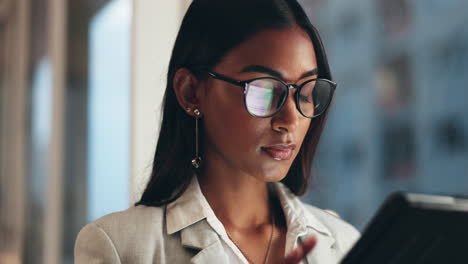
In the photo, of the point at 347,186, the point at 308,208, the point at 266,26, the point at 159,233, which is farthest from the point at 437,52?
the point at 159,233

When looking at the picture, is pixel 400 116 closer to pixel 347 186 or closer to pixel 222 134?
pixel 347 186

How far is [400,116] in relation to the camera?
2.01 meters

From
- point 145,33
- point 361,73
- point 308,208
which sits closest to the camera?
point 308,208

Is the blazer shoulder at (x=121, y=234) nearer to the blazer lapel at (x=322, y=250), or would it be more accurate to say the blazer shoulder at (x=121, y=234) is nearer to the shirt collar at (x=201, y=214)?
the shirt collar at (x=201, y=214)

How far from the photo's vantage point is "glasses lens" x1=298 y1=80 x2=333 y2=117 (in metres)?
0.95

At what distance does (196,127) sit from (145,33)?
1.02m

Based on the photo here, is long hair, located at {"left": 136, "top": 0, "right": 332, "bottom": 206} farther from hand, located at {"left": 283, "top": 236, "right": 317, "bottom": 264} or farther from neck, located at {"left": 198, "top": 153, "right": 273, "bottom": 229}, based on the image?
hand, located at {"left": 283, "top": 236, "right": 317, "bottom": 264}

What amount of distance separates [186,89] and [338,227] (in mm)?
464

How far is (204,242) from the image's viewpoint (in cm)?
102

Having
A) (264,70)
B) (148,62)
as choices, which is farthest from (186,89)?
(148,62)

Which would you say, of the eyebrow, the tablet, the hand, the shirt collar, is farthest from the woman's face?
the tablet

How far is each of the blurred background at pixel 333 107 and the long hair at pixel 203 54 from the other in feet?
0.46

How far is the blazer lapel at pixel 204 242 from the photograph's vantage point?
1002 millimetres

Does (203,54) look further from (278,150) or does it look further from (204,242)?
(204,242)
